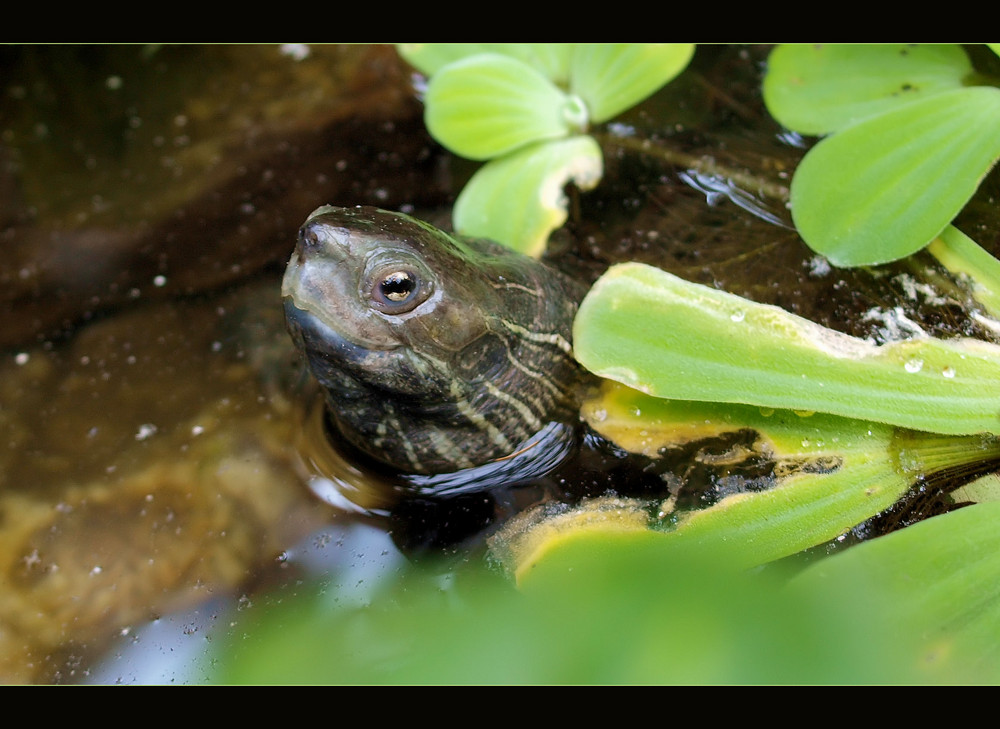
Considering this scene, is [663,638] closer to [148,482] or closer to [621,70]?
[148,482]

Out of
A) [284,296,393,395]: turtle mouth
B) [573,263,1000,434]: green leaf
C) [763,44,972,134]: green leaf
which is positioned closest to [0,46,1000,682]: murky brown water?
[763,44,972,134]: green leaf

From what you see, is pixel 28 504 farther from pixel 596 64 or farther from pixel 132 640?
pixel 596 64

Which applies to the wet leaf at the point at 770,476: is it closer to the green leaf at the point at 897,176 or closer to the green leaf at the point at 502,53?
the green leaf at the point at 897,176

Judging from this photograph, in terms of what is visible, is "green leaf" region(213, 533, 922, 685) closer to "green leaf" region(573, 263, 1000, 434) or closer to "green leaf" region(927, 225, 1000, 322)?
"green leaf" region(573, 263, 1000, 434)

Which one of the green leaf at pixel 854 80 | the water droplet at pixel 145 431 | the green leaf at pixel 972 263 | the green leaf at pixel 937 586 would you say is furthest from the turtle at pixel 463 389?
the green leaf at pixel 854 80

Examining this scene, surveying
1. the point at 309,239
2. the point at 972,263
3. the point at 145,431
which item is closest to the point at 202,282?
the point at 145,431

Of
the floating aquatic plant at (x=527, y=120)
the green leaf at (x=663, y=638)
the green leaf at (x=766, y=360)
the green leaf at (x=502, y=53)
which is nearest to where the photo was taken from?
the green leaf at (x=663, y=638)

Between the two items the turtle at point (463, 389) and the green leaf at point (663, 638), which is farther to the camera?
the turtle at point (463, 389)
